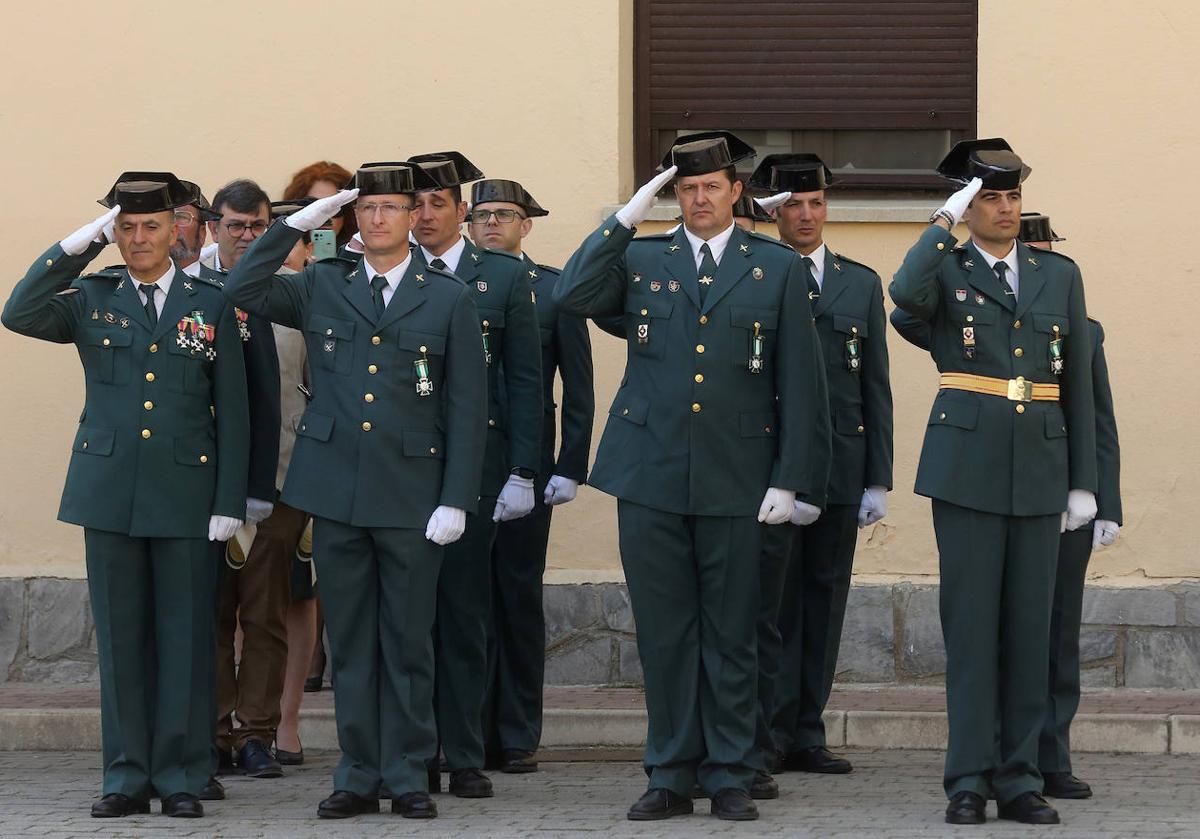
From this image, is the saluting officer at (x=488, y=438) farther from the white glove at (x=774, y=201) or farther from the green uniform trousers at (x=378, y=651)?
the white glove at (x=774, y=201)

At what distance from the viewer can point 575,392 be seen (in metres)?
7.98

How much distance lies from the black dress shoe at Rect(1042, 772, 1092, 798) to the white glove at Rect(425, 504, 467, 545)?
6.99 feet

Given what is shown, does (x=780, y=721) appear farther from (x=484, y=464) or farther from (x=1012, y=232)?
(x=1012, y=232)

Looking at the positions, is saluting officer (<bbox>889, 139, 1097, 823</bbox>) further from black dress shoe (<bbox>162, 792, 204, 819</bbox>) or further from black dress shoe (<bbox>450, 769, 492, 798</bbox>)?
black dress shoe (<bbox>162, 792, 204, 819</bbox>)

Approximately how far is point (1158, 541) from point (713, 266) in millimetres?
3303

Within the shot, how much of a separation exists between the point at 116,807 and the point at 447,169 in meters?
2.41

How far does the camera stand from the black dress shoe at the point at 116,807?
6680 mm

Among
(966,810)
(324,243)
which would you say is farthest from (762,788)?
(324,243)

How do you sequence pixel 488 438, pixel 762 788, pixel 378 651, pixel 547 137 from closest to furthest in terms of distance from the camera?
pixel 378 651
pixel 762 788
pixel 488 438
pixel 547 137

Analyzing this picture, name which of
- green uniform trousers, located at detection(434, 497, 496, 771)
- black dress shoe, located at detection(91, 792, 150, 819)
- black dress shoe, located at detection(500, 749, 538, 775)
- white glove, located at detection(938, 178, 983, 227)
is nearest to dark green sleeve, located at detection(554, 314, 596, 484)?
green uniform trousers, located at detection(434, 497, 496, 771)

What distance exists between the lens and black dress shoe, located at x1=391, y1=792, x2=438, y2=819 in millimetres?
6609

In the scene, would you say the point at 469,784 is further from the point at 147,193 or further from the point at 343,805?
the point at 147,193

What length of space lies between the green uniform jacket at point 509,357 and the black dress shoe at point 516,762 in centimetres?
104

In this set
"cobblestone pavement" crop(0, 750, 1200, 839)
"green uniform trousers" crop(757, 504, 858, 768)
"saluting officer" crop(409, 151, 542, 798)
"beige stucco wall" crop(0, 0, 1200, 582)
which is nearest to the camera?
"cobblestone pavement" crop(0, 750, 1200, 839)
